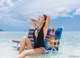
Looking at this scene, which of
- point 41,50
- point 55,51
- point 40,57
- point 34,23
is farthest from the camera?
point 55,51

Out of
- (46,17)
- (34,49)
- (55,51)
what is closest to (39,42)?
(34,49)

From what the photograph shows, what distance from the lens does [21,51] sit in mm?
6250

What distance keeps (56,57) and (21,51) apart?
2.20 meters

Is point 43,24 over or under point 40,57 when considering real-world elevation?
over

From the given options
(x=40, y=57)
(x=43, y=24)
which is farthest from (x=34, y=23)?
(x=40, y=57)

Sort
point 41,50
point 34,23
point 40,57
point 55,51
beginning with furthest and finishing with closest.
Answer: point 55,51
point 40,57
point 34,23
point 41,50

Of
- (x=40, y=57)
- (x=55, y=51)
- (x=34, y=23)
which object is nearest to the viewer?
(x=34, y=23)

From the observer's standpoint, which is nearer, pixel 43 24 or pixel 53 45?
pixel 43 24

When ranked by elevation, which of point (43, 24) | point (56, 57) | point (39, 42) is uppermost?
point (43, 24)

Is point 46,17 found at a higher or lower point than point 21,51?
higher

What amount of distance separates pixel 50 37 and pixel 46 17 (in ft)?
9.51

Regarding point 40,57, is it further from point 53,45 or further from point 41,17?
point 41,17

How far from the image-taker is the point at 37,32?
6.23 m

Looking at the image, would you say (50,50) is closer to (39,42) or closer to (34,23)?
(34,23)
